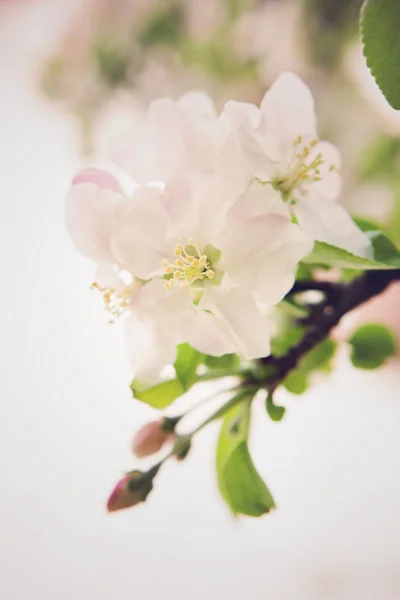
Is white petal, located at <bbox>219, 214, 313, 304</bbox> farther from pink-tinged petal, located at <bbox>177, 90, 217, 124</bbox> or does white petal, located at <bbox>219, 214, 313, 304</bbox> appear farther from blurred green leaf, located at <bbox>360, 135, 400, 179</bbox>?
blurred green leaf, located at <bbox>360, 135, 400, 179</bbox>

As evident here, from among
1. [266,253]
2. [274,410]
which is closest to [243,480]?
[274,410]

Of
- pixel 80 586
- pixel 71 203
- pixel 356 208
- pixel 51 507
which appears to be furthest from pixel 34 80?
pixel 71 203

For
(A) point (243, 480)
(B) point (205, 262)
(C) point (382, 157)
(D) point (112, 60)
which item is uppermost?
(D) point (112, 60)

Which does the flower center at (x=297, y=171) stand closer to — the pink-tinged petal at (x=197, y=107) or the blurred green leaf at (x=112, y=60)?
the pink-tinged petal at (x=197, y=107)

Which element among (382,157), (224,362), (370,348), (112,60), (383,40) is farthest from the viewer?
(112,60)

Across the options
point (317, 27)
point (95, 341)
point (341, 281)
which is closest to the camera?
point (341, 281)

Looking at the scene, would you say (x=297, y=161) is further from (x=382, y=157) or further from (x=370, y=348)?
(x=382, y=157)

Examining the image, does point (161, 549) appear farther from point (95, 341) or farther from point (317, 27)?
point (317, 27)
